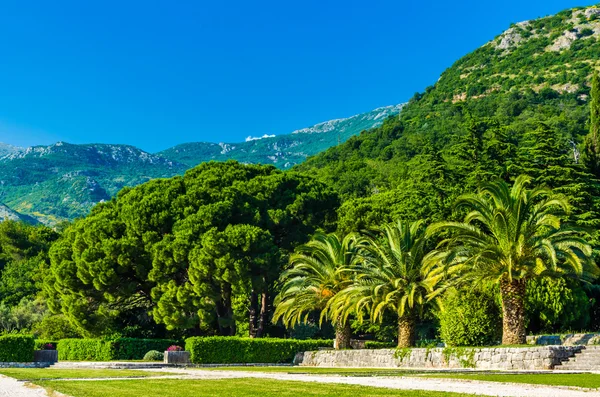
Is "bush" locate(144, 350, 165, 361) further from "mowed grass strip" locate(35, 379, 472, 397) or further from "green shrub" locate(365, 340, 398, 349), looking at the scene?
"mowed grass strip" locate(35, 379, 472, 397)

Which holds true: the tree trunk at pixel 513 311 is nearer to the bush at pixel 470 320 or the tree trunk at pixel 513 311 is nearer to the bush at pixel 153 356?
the bush at pixel 470 320

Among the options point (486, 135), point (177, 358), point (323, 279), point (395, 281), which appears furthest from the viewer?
point (486, 135)

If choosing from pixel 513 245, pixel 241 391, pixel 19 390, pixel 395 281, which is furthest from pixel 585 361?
pixel 19 390

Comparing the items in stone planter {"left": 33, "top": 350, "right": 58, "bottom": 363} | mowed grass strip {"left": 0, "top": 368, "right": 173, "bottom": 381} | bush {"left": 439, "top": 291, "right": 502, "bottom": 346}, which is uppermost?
bush {"left": 439, "top": 291, "right": 502, "bottom": 346}

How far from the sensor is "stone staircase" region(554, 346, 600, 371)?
71.1ft

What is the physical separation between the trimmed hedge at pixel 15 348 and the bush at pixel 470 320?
2083cm

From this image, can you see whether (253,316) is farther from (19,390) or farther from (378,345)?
(19,390)

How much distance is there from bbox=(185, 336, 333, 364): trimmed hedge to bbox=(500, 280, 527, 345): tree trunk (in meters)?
13.5

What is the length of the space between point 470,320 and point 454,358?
440 cm

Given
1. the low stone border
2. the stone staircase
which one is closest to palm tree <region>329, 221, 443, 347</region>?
the stone staircase

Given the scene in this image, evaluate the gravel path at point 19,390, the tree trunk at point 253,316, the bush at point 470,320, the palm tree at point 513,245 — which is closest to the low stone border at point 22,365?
the tree trunk at point 253,316

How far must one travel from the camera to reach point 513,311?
27.1m

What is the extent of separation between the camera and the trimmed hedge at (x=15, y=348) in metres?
32.2

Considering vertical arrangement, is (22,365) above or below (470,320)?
below
